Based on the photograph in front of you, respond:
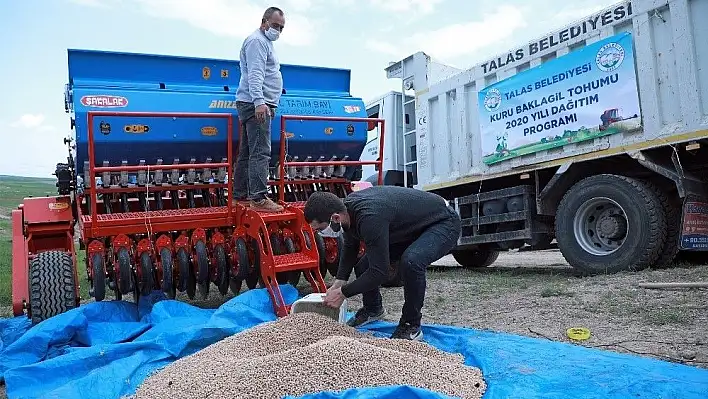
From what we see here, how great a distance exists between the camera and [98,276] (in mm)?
4730

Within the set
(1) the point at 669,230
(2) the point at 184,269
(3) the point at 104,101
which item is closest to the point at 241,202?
(2) the point at 184,269

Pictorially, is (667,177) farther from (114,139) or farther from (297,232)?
(114,139)

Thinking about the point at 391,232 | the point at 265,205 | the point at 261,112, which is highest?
the point at 261,112

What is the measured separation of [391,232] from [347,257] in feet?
1.37

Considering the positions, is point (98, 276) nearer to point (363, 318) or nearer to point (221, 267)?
point (221, 267)

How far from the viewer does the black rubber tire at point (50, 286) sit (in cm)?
445

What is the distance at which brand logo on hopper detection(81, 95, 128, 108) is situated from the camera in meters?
5.05

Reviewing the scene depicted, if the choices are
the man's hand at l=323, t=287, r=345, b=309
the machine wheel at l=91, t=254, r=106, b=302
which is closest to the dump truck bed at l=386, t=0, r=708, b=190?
the man's hand at l=323, t=287, r=345, b=309

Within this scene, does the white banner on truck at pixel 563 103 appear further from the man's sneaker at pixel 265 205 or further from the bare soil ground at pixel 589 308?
the man's sneaker at pixel 265 205

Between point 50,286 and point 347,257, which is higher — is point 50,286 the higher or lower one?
the lower one

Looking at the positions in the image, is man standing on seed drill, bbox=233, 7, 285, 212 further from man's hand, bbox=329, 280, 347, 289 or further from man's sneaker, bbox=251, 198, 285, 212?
man's hand, bbox=329, 280, 347, 289

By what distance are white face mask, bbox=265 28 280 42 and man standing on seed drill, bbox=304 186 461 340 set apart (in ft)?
6.54

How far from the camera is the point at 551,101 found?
682cm

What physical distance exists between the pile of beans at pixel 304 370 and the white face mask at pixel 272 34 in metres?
2.79
